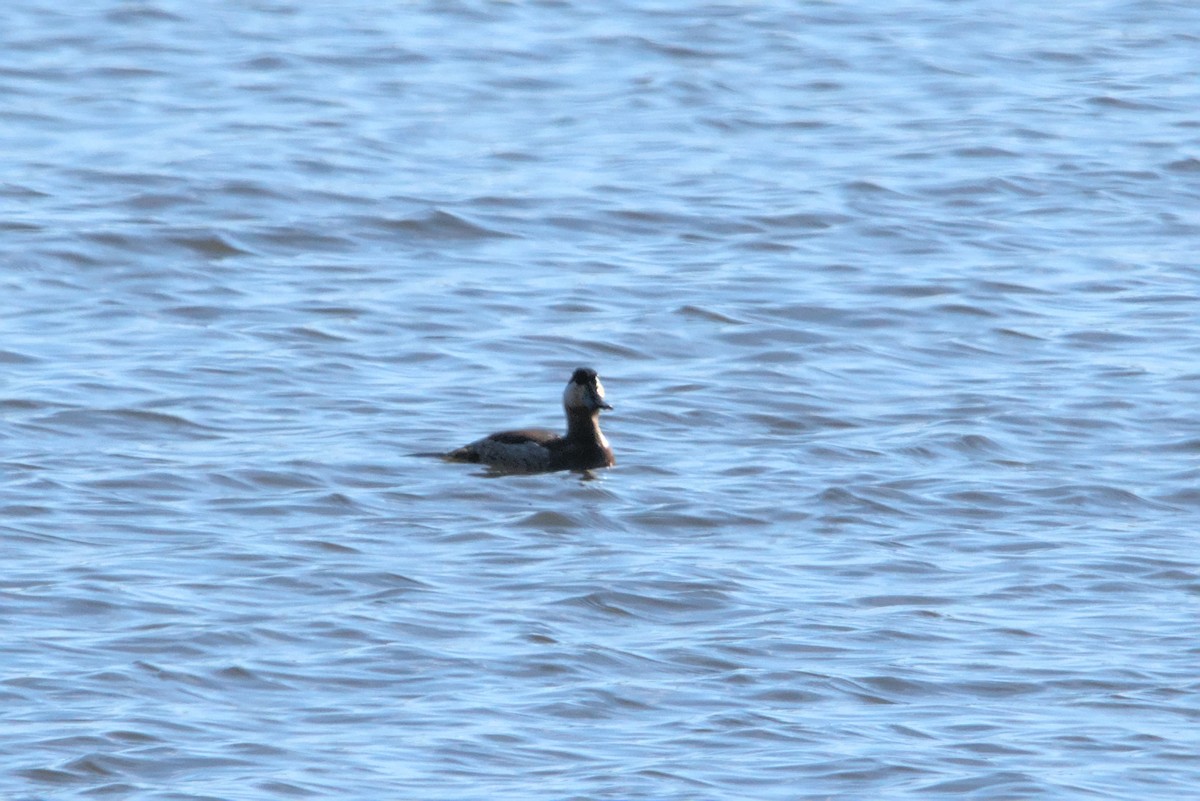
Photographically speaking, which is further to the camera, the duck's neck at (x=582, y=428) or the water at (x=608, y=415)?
the duck's neck at (x=582, y=428)

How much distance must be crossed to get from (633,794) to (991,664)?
6.21ft

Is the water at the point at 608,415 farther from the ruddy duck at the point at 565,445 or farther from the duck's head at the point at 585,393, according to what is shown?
the duck's head at the point at 585,393

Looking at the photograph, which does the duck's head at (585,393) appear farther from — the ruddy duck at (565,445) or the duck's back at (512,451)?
the duck's back at (512,451)

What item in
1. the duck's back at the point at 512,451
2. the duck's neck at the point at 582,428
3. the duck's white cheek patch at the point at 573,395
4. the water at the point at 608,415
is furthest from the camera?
the duck's white cheek patch at the point at 573,395

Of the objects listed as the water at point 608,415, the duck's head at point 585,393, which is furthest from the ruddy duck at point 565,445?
the water at point 608,415

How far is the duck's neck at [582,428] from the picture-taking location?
12.2 meters

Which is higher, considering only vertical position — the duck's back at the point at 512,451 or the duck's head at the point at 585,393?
the duck's head at the point at 585,393

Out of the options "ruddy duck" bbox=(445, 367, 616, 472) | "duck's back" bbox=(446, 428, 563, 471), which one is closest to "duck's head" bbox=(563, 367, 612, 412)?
"ruddy duck" bbox=(445, 367, 616, 472)

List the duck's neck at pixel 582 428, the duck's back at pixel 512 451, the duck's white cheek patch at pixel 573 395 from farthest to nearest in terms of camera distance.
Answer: the duck's white cheek patch at pixel 573 395 → the duck's neck at pixel 582 428 → the duck's back at pixel 512 451

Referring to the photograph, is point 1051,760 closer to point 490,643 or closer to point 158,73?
point 490,643

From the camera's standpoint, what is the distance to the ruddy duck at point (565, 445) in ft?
39.2

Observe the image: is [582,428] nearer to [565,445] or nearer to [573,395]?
[565,445]

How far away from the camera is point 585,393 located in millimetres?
12281

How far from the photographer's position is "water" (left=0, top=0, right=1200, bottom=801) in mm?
8180
